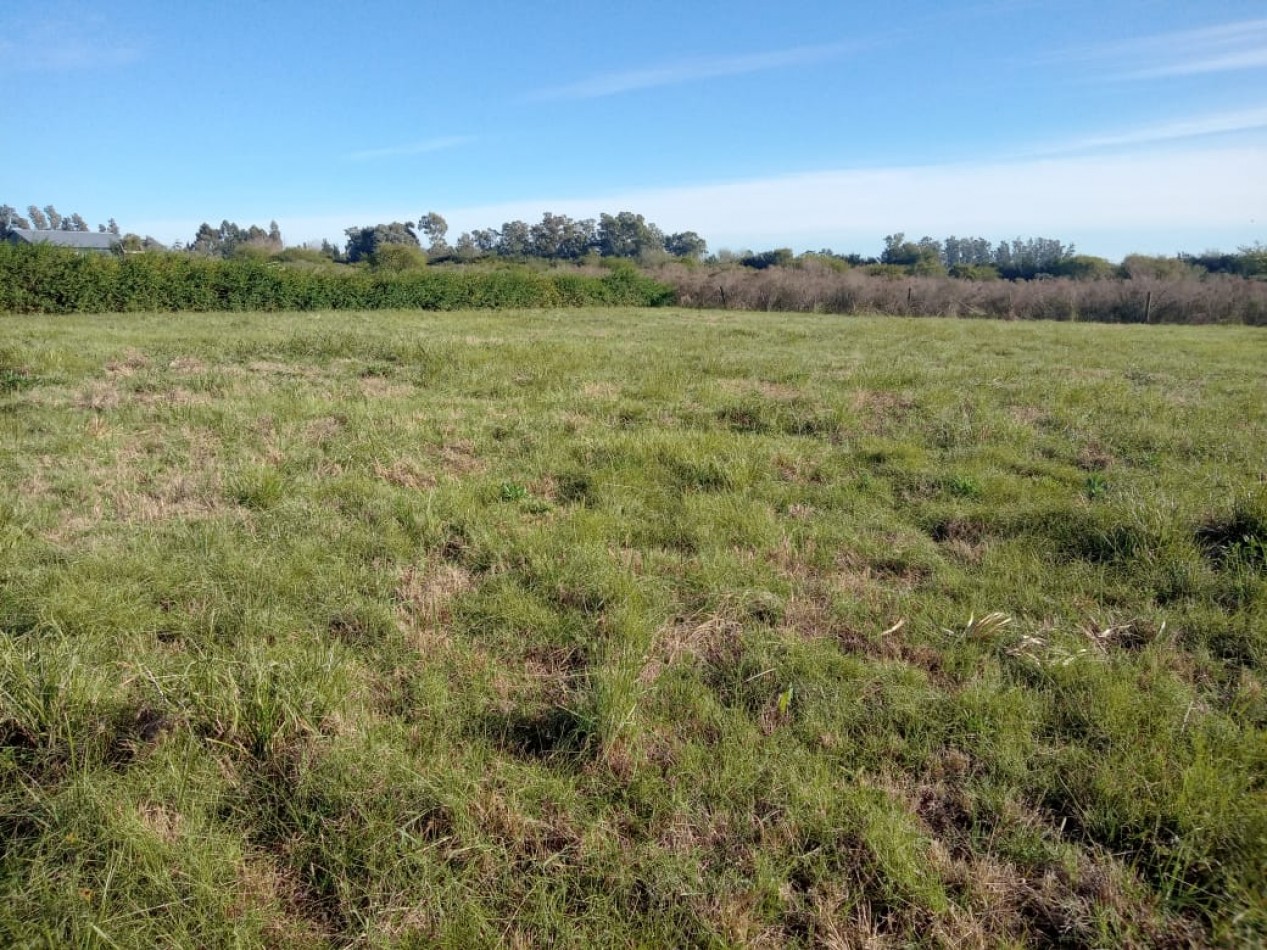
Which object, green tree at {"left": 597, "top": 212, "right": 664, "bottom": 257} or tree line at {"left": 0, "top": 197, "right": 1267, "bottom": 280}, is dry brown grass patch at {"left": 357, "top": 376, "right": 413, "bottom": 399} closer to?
tree line at {"left": 0, "top": 197, "right": 1267, "bottom": 280}

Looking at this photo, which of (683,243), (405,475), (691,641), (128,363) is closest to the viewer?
(691,641)

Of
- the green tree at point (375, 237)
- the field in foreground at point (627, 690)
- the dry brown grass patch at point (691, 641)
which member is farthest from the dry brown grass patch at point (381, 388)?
the green tree at point (375, 237)

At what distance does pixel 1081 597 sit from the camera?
4109mm

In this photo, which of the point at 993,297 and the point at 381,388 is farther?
the point at 993,297

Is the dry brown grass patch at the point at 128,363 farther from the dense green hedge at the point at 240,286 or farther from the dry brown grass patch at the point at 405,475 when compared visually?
the dense green hedge at the point at 240,286

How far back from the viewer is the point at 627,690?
3.06m

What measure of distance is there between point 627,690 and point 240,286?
25.9 meters

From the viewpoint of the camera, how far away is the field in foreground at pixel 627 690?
7.30ft

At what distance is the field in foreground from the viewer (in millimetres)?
2227

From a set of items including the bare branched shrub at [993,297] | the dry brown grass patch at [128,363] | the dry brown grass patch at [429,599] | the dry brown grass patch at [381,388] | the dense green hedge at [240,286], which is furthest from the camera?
the bare branched shrub at [993,297]

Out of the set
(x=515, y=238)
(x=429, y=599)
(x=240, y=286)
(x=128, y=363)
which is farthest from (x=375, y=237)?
(x=429, y=599)

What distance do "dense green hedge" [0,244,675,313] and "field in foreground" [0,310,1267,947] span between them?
1773 cm

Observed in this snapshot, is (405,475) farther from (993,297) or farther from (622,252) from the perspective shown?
(622,252)

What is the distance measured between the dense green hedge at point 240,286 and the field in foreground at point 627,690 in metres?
17.7
